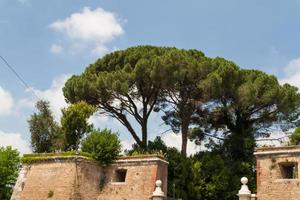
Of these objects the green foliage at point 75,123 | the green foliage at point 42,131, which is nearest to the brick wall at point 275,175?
the green foliage at point 75,123

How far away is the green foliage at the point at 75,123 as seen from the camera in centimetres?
2500

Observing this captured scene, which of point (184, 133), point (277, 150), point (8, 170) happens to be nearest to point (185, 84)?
point (184, 133)

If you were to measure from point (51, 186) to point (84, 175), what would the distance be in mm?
1844

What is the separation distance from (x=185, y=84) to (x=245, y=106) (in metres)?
3.89

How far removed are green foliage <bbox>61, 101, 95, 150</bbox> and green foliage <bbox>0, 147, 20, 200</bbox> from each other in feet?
14.6

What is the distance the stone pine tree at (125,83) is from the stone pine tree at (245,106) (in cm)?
342

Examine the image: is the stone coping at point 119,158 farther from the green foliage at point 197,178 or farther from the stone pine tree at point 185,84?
the stone pine tree at point 185,84

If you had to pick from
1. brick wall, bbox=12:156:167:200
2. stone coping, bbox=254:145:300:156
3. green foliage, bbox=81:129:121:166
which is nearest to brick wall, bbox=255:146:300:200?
stone coping, bbox=254:145:300:156

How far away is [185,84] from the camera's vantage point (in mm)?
26594

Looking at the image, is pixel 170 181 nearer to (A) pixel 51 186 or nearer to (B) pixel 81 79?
(A) pixel 51 186

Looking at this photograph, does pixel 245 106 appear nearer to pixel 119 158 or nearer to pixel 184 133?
pixel 184 133

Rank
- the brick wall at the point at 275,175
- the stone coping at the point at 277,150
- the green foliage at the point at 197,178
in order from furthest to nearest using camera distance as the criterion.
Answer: the green foliage at the point at 197,178, the stone coping at the point at 277,150, the brick wall at the point at 275,175

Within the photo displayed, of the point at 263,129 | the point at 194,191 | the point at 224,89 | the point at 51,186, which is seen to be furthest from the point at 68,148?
the point at 263,129

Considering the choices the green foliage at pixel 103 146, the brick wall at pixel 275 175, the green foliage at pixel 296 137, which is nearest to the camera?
the brick wall at pixel 275 175
